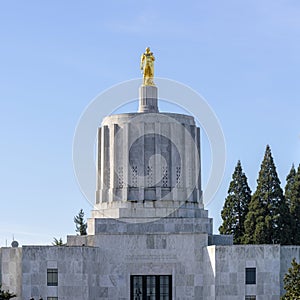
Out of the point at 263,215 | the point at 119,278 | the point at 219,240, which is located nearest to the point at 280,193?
A: the point at 263,215

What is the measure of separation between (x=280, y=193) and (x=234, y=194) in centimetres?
372

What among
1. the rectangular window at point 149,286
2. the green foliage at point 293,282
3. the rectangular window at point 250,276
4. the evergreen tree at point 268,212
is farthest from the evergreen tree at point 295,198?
the green foliage at point 293,282

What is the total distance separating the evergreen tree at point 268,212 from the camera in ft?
210

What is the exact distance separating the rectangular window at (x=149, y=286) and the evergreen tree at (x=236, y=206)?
14586 mm

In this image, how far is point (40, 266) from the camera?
5178cm

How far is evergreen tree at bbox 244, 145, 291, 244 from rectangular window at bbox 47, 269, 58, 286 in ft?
50.9

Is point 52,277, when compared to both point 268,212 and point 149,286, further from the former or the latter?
point 268,212

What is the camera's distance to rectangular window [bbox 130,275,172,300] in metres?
52.9

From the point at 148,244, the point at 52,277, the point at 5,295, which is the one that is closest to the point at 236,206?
the point at 148,244

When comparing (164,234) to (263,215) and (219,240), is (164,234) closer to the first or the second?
(219,240)

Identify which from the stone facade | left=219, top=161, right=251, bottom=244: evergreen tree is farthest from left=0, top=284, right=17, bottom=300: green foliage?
left=219, top=161, right=251, bottom=244: evergreen tree

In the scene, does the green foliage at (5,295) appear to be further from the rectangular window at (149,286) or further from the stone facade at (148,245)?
the rectangular window at (149,286)

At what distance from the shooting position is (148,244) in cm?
5278

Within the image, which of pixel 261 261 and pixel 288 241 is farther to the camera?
pixel 288 241
